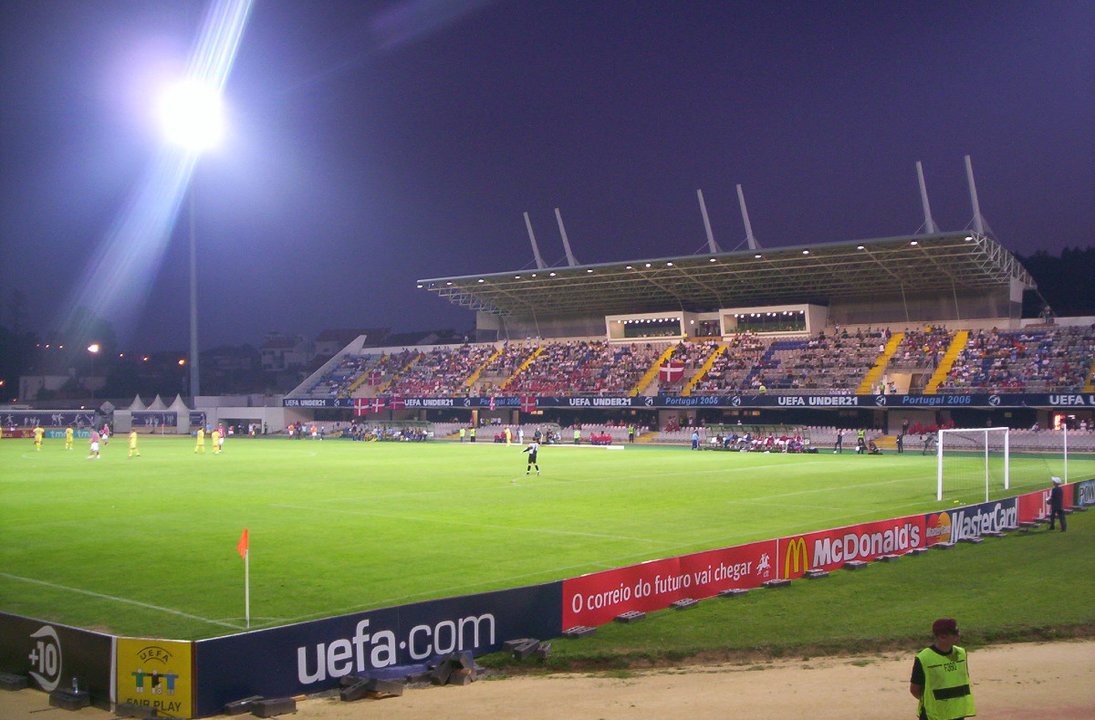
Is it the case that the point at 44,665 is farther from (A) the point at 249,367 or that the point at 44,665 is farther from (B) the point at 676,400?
(A) the point at 249,367

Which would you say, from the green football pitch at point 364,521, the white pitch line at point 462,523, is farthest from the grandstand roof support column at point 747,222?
the white pitch line at point 462,523

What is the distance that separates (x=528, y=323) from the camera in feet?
302

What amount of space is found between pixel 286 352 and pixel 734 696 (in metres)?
166

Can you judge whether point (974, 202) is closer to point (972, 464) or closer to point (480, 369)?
Result: point (972, 464)

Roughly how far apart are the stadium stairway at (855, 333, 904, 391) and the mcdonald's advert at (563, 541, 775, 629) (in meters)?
49.1

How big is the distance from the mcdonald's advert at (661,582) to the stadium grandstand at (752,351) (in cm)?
4684

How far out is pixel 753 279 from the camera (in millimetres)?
73812

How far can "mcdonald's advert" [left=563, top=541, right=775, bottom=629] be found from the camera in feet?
46.4

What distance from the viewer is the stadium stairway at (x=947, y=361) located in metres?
62.0

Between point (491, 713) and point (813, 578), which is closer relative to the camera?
point (491, 713)

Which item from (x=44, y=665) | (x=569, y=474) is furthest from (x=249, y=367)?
(x=44, y=665)

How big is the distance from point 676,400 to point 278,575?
5486 cm

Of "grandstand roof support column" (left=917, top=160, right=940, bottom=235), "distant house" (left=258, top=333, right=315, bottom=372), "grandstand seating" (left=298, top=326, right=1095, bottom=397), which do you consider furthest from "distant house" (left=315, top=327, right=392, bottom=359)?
"grandstand roof support column" (left=917, top=160, right=940, bottom=235)

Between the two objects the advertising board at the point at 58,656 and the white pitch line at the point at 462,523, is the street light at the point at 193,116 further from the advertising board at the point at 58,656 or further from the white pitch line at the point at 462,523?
the advertising board at the point at 58,656
